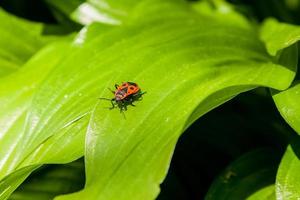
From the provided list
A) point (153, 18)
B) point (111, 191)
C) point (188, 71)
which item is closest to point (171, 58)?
point (188, 71)

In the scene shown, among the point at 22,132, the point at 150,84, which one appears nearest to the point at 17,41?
the point at 22,132

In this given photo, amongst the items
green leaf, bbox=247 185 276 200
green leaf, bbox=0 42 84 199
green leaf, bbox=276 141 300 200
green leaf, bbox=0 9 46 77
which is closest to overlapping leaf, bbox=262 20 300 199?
green leaf, bbox=276 141 300 200

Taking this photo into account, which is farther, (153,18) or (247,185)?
(153,18)

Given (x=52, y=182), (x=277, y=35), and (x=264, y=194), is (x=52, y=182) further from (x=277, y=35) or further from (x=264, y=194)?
(x=277, y=35)

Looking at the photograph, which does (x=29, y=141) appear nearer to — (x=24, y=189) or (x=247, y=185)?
(x=24, y=189)

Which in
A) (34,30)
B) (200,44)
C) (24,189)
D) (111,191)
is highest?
(34,30)

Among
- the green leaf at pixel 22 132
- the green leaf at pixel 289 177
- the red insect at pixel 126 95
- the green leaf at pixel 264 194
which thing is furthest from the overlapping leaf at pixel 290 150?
the green leaf at pixel 22 132

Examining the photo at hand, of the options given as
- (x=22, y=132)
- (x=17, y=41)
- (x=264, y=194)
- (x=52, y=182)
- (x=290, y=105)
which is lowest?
(x=264, y=194)
